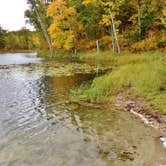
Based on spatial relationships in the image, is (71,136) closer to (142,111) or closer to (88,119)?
(88,119)

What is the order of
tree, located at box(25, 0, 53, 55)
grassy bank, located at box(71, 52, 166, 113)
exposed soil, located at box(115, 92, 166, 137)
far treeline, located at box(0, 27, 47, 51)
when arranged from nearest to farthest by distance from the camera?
exposed soil, located at box(115, 92, 166, 137), grassy bank, located at box(71, 52, 166, 113), tree, located at box(25, 0, 53, 55), far treeline, located at box(0, 27, 47, 51)

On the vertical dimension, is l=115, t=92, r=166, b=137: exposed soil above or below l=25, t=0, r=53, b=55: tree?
below

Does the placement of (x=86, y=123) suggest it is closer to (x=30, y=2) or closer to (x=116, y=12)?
(x=116, y=12)

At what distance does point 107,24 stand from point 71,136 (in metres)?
23.3

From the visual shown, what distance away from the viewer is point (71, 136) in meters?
8.20

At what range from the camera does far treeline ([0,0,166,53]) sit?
28.7 meters

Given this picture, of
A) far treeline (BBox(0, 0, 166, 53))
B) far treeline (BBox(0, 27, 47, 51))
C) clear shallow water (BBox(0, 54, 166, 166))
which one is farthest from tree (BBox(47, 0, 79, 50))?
far treeline (BBox(0, 27, 47, 51))

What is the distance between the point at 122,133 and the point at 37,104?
16.4ft

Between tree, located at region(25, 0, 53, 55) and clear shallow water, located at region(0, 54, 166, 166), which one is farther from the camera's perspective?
tree, located at region(25, 0, 53, 55)

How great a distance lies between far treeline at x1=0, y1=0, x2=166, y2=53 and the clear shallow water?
1804 centimetres

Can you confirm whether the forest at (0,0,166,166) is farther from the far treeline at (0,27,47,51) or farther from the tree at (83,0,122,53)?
the far treeline at (0,27,47,51)

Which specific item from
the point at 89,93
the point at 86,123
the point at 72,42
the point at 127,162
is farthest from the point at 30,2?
the point at 127,162

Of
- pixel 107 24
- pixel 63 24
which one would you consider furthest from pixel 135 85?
pixel 63 24

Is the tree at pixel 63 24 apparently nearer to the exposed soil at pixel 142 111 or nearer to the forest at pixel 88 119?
the forest at pixel 88 119
